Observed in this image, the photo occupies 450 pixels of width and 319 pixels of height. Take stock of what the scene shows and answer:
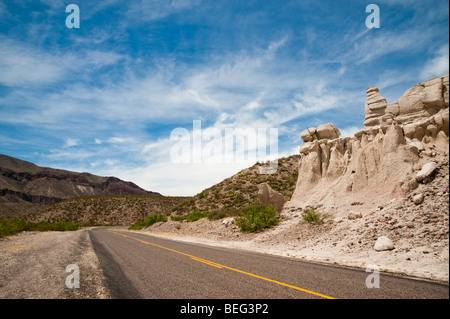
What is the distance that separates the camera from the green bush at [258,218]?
22719mm

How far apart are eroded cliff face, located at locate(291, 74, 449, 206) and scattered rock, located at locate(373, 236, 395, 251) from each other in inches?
163

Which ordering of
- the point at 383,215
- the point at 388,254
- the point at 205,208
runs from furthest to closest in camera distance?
the point at 205,208, the point at 383,215, the point at 388,254

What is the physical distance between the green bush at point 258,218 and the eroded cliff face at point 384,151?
2.82 metres

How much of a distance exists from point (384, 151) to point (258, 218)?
11.3m

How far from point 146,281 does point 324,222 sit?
13844 mm

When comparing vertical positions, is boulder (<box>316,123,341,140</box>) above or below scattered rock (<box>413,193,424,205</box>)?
above

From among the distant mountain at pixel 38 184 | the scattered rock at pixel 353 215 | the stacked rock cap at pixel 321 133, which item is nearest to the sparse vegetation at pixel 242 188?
the stacked rock cap at pixel 321 133

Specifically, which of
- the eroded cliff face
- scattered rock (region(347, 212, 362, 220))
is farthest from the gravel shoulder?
the eroded cliff face

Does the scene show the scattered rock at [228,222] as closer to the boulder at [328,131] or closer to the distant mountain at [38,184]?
the boulder at [328,131]

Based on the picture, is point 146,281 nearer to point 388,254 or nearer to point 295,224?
point 388,254

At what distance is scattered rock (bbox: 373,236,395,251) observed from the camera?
11.2 metres

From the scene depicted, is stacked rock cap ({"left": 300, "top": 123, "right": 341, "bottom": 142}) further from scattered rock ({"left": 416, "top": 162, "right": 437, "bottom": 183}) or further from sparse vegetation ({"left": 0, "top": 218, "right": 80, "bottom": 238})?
sparse vegetation ({"left": 0, "top": 218, "right": 80, "bottom": 238})
